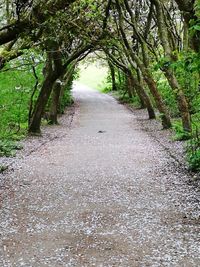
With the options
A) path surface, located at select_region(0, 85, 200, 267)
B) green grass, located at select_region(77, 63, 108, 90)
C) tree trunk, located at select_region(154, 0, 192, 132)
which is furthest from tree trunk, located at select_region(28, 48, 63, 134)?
A: green grass, located at select_region(77, 63, 108, 90)

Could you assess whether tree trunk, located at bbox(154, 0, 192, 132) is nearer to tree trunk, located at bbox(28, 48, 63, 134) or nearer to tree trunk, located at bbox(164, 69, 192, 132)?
tree trunk, located at bbox(164, 69, 192, 132)

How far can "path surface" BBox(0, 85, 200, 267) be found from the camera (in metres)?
5.75

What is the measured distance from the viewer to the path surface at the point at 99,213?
18.9 feet

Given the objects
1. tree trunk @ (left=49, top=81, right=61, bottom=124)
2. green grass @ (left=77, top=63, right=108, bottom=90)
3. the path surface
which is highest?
Result: green grass @ (left=77, top=63, right=108, bottom=90)

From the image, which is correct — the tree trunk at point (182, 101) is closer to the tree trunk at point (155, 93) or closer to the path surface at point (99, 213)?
the path surface at point (99, 213)

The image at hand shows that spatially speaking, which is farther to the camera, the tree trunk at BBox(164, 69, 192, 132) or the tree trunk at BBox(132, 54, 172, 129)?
the tree trunk at BBox(132, 54, 172, 129)

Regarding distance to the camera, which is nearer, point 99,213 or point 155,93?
point 99,213

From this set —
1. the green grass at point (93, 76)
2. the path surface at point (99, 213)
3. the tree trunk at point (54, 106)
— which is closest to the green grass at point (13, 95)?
the tree trunk at point (54, 106)

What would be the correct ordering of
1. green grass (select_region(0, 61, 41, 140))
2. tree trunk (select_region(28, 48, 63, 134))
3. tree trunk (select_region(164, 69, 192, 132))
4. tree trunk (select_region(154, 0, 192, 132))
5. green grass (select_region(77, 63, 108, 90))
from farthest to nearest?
green grass (select_region(77, 63, 108, 90)) < green grass (select_region(0, 61, 41, 140)) < tree trunk (select_region(28, 48, 63, 134)) < tree trunk (select_region(164, 69, 192, 132)) < tree trunk (select_region(154, 0, 192, 132))

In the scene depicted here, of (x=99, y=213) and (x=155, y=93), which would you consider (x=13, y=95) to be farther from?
(x=99, y=213)

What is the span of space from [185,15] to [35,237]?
5133 millimetres

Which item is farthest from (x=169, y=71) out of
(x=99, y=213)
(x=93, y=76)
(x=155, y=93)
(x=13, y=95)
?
(x=93, y=76)

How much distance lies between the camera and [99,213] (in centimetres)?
761

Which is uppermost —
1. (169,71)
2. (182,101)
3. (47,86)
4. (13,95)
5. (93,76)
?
(93,76)
